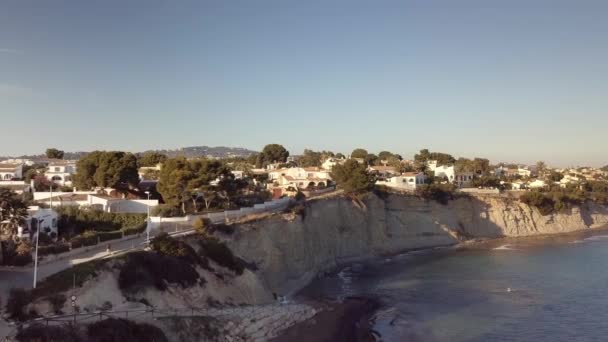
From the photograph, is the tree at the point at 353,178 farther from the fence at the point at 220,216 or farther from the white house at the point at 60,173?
the white house at the point at 60,173

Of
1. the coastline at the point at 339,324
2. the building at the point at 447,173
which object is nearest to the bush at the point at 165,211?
the coastline at the point at 339,324

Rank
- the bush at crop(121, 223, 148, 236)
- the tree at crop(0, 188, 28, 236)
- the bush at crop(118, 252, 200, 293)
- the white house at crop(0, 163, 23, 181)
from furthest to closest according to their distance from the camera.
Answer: the white house at crop(0, 163, 23, 181)
the bush at crop(121, 223, 148, 236)
the tree at crop(0, 188, 28, 236)
the bush at crop(118, 252, 200, 293)

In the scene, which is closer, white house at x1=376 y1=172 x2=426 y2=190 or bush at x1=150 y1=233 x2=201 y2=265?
bush at x1=150 y1=233 x2=201 y2=265

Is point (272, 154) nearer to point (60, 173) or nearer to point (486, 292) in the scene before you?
point (60, 173)

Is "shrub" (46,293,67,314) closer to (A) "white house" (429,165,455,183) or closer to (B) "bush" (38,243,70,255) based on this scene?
(B) "bush" (38,243,70,255)

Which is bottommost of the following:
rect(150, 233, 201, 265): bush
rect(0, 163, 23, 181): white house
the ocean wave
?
the ocean wave

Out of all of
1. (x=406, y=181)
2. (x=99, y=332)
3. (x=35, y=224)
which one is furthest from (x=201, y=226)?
(x=406, y=181)

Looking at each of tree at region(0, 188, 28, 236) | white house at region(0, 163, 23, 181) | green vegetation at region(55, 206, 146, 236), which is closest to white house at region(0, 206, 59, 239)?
tree at region(0, 188, 28, 236)
